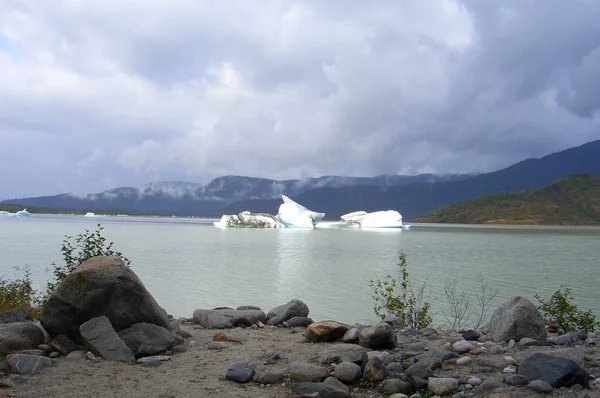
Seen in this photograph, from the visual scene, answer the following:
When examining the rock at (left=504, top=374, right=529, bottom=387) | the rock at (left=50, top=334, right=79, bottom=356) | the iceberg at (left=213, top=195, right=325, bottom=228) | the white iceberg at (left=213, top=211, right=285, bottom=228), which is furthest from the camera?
the white iceberg at (left=213, top=211, right=285, bottom=228)

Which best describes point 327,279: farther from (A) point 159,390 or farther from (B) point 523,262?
(A) point 159,390

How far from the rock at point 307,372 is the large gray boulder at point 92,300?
326 centimetres

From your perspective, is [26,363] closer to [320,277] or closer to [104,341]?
[104,341]

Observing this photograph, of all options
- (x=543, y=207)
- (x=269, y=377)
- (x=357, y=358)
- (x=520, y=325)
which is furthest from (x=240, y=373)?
(x=543, y=207)

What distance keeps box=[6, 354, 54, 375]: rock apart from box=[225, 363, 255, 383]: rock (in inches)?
104

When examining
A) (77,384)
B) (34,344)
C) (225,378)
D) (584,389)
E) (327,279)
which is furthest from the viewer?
(327,279)

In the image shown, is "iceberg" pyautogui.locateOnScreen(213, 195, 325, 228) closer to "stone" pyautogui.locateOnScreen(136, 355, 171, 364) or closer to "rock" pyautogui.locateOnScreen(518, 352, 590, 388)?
"stone" pyautogui.locateOnScreen(136, 355, 171, 364)

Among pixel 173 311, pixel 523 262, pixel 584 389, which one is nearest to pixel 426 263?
pixel 523 262

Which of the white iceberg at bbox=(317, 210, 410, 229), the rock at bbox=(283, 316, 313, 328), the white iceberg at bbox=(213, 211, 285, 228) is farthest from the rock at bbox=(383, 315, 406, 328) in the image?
the white iceberg at bbox=(213, 211, 285, 228)

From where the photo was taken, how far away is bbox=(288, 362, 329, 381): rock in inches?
272

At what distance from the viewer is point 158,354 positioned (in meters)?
8.50

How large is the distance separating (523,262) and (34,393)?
36.4m

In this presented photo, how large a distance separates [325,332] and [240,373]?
2397 millimetres

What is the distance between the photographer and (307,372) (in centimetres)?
696
